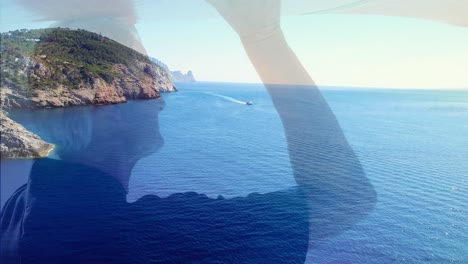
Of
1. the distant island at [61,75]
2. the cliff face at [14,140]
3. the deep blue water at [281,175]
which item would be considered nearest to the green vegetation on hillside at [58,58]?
the distant island at [61,75]

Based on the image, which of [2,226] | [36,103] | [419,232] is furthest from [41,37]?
[419,232]

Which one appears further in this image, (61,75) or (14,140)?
(61,75)

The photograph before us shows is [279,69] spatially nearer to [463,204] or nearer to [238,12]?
[238,12]

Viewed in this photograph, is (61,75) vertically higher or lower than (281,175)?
higher

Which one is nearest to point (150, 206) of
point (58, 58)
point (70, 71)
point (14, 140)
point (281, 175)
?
point (281, 175)

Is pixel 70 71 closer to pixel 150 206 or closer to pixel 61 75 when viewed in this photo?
pixel 61 75

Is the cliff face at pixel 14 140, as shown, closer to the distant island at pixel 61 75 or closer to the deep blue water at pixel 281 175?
the distant island at pixel 61 75

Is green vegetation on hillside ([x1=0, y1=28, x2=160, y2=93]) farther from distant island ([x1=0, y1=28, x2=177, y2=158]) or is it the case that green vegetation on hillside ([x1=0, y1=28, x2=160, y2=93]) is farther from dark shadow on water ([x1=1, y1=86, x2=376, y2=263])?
dark shadow on water ([x1=1, y1=86, x2=376, y2=263])

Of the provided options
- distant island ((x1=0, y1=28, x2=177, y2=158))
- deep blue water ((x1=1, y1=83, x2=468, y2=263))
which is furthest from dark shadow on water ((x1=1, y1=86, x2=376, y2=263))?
deep blue water ((x1=1, y1=83, x2=468, y2=263))
